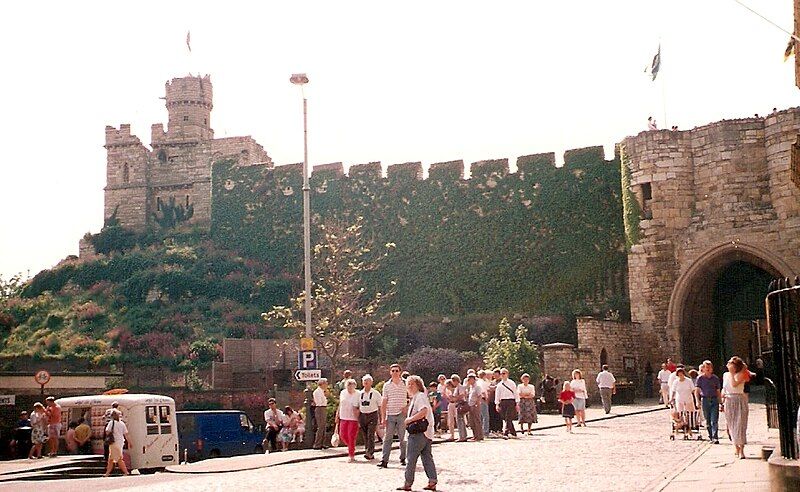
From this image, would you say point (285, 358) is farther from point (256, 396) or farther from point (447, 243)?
point (447, 243)

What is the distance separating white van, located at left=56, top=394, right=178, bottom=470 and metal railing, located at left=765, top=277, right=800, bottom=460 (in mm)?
13226

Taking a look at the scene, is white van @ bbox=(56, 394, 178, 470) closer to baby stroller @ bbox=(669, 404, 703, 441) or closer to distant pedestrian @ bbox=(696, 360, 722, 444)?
baby stroller @ bbox=(669, 404, 703, 441)

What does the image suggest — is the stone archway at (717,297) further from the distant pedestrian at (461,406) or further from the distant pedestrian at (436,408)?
the distant pedestrian at (461,406)

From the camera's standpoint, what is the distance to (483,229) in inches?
1603

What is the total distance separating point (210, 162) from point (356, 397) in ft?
123

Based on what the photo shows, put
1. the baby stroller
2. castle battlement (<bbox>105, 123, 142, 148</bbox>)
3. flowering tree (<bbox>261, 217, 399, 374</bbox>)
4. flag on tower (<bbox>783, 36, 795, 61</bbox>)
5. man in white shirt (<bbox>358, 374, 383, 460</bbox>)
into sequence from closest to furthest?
1. flag on tower (<bbox>783, 36, 795, 61</bbox>)
2. man in white shirt (<bbox>358, 374, 383, 460</bbox>)
3. the baby stroller
4. flowering tree (<bbox>261, 217, 399, 374</bbox>)
5. castle battlement (<bbox>105, 123, 142, 148</bbox>)

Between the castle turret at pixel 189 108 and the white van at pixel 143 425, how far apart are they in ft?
111

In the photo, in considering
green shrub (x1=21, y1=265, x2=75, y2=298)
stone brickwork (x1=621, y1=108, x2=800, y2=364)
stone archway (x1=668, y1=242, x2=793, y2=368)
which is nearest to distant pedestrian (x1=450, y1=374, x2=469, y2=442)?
stone brickwork (x1=621, y1=108, x2=800, y2=364)

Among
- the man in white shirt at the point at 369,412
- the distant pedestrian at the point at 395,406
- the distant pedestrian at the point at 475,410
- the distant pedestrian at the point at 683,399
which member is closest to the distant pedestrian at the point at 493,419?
the distant pedestrian at the point at 475,410

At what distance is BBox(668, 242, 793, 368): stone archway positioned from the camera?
32.5 metres

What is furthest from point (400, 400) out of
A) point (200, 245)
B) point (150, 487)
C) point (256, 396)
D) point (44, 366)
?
point (200, 245)

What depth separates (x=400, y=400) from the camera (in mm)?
16172

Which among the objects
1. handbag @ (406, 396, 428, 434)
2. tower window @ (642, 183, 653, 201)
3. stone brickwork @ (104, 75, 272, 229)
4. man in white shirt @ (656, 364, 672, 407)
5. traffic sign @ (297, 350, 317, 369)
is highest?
stone brickwork @ (104, 75, 272, 229)

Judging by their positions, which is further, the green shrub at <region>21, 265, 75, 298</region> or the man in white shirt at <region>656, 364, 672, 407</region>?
the green shrub at <region>21, 265, 75, 298</region>
